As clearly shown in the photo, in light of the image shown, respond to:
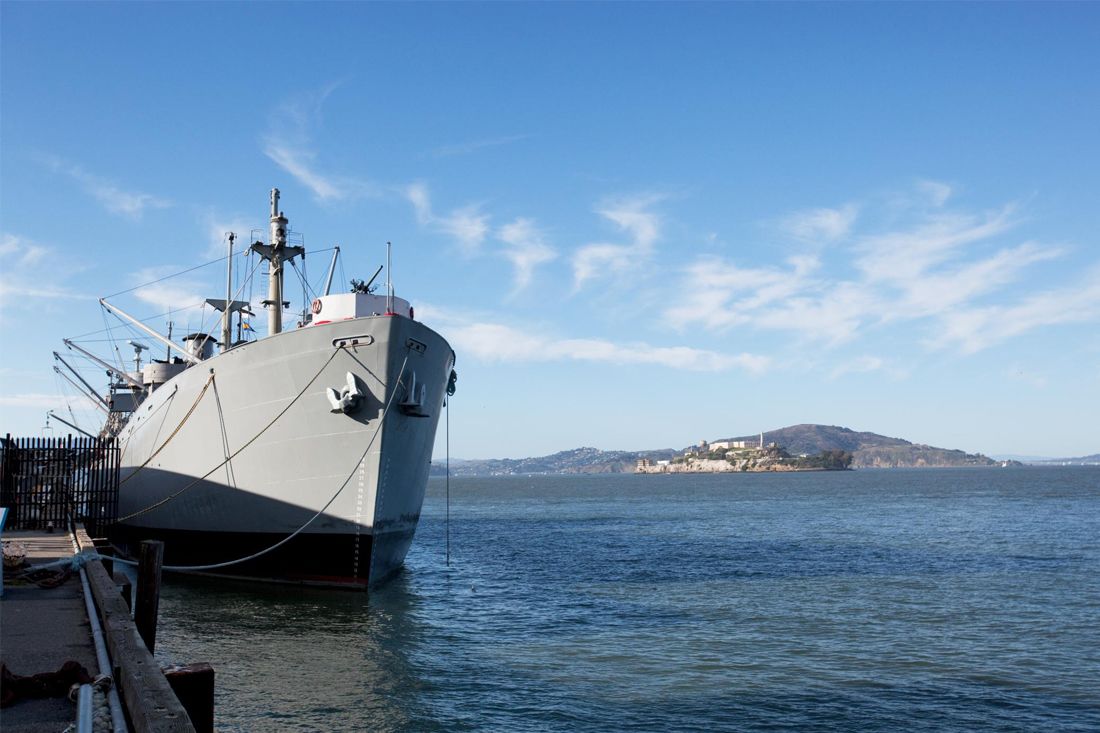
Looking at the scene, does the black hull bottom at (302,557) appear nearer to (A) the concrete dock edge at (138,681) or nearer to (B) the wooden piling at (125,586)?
(B) the wooden piling at (125,586)

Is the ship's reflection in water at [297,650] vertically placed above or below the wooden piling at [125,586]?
below

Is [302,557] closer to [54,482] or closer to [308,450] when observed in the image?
[308,450]

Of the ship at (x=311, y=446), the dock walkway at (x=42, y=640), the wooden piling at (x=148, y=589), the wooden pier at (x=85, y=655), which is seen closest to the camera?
the wooden pier at (x=85, y=655)

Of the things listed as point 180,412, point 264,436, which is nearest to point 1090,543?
point 264,436

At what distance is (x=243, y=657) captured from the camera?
48.5ft

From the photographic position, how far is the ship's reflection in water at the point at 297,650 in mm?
11766

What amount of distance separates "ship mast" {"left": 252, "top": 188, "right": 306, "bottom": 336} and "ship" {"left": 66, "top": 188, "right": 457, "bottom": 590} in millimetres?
4123

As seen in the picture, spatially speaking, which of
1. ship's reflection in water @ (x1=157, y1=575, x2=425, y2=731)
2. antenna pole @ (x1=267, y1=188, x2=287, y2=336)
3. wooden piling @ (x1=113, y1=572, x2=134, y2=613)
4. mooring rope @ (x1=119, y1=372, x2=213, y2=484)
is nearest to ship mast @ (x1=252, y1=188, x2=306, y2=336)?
antenna pole @ (x1=267, y1=188, x2=287, y2=336)

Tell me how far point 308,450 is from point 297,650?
5760 millimetres

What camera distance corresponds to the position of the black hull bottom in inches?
784

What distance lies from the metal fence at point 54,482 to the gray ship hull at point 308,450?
236 cm

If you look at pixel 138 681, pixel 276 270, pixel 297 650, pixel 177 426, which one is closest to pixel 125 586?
pixel 297 650

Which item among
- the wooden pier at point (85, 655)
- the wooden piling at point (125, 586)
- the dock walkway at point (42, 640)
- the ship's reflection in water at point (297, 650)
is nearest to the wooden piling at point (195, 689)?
the wooden pier at point (85, 655)

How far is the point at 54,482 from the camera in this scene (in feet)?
70.1
